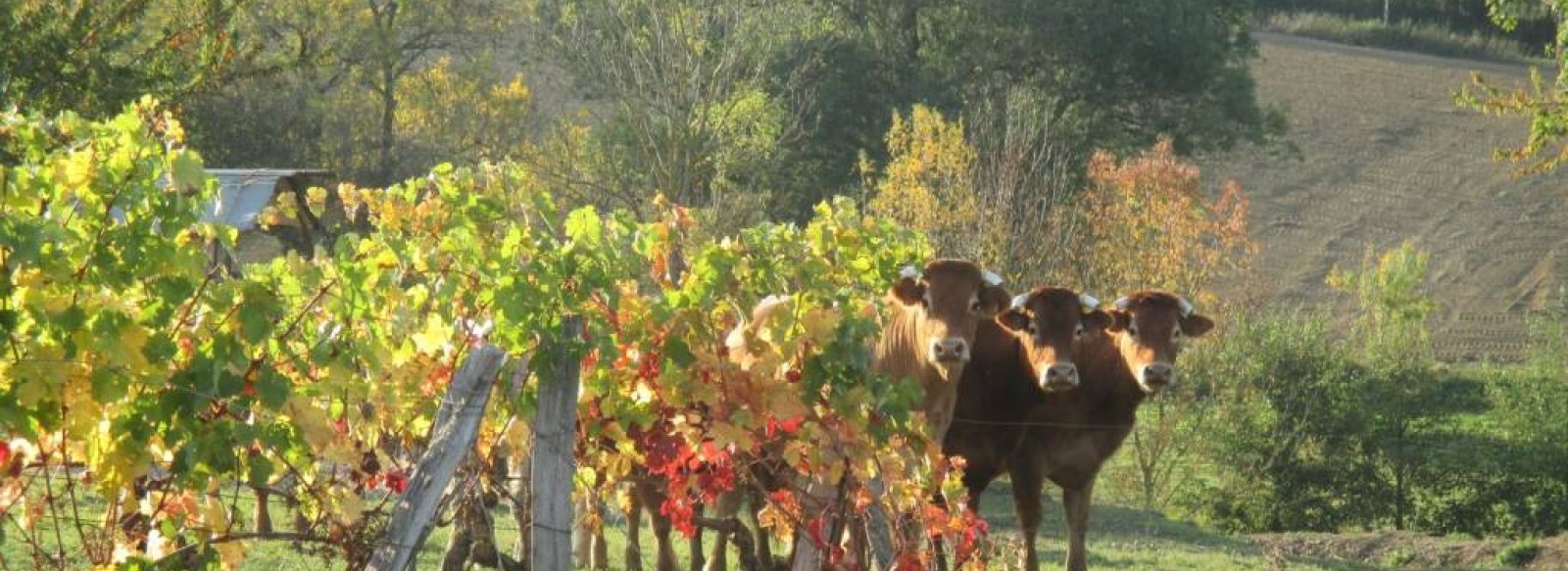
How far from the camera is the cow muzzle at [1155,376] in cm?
1457

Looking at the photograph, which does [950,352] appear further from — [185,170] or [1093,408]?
[185,170]

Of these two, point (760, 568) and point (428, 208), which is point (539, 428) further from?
point (760, 568)

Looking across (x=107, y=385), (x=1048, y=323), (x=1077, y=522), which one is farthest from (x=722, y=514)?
(x=107, y=385)

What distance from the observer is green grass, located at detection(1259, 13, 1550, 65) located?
269 ft

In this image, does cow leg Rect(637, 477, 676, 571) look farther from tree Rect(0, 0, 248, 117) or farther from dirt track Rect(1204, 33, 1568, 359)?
dirt track Rect(1204, 33, 1568, 359)

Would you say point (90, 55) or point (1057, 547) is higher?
point (90, 55)

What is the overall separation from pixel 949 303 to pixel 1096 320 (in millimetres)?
2557

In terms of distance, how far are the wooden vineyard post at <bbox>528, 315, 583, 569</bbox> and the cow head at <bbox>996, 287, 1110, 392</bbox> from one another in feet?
23.6

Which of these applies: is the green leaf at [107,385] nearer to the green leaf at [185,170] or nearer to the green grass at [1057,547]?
the green leaf at [185,170]

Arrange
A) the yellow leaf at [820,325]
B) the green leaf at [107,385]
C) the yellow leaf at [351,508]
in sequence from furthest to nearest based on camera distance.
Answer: the yellow leaf at [820,325] < the yellow leaf at [351,508] < the green leaf at [107,385]

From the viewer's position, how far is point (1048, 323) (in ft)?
47.3

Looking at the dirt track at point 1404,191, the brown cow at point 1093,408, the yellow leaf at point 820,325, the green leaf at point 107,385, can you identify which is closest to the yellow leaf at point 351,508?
the green leaf at point 107,385

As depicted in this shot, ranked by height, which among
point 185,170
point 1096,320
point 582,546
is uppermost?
point 185,170

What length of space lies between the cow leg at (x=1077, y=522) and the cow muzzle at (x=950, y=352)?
2873mm
